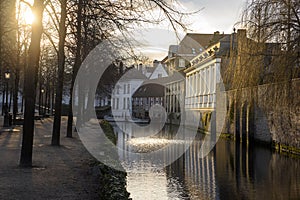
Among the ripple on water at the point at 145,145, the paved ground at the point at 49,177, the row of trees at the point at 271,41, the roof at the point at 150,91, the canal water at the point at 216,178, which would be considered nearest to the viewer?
the paved ground at the point at 49,177

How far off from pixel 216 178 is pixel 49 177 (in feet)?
17.3

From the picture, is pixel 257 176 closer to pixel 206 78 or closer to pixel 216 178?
pixel 216 178

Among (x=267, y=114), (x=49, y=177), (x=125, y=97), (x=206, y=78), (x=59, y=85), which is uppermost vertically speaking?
(x=125, y=97)

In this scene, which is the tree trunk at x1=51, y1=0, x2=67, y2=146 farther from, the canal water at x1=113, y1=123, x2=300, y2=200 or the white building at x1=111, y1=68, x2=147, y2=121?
the white building at x1=111, y1=68, x2=147, y2=121

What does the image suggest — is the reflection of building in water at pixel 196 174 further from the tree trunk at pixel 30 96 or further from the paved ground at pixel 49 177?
the tree trunk at pixel 30 96

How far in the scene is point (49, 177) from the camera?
8305 millimetres

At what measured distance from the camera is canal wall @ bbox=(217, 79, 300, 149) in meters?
16.5

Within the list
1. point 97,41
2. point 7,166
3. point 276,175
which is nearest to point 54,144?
point 97,41

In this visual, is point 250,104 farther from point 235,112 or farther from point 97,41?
point 97,41

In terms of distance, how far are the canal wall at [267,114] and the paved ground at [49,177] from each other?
8373 millimetres

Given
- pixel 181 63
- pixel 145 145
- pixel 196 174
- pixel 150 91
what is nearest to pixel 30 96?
pixel 196 174

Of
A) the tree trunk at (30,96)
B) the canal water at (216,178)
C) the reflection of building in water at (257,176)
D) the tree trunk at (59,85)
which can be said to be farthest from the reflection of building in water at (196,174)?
the tree trunk at (59,85)

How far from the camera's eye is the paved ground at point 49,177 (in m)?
6.76

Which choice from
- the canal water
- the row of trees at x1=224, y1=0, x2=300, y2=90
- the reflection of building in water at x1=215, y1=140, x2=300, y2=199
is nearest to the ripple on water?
the canal water
